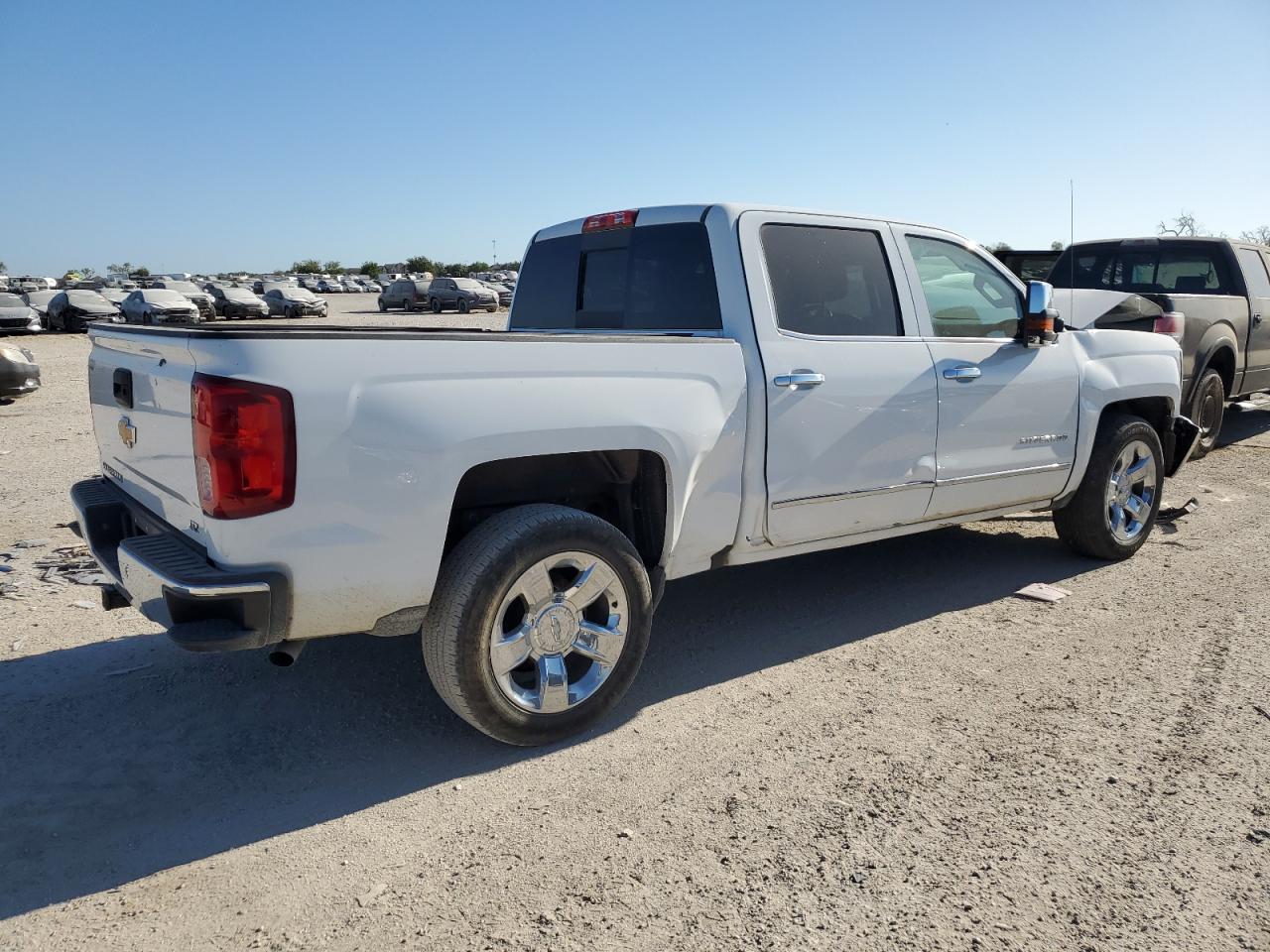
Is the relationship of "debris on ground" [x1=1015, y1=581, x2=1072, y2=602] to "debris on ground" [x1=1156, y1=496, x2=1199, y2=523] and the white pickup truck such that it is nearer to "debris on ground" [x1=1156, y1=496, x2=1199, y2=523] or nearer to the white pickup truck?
the white pickup truck

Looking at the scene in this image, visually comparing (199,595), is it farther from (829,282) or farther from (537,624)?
(829,282)

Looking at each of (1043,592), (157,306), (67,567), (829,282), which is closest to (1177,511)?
(1043,592)

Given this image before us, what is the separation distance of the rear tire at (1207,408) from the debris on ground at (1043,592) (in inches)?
190

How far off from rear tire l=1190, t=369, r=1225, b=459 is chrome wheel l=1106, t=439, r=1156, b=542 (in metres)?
3.84

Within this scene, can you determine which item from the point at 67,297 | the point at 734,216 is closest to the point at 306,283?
the point at 67,297

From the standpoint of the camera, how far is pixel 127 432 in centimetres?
359

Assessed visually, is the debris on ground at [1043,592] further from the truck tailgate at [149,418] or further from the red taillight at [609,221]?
the truck tailgate at [149,418]

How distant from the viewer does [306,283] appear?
77375 mm

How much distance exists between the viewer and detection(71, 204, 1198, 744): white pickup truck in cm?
291

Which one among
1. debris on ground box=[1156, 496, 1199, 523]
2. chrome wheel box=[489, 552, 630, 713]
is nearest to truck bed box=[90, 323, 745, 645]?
chrome wheel box=[489, 552, 630, 713]

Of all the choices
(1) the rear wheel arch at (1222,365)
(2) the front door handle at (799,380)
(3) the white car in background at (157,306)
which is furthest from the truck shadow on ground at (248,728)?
(3) the white car in background at (157,306)

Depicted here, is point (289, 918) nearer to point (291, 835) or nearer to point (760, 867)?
point (291, 835)

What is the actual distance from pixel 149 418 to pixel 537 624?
149 cm

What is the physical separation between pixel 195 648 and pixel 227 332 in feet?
3.03
